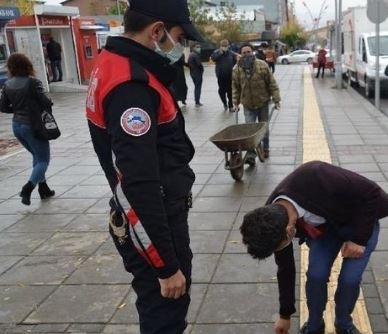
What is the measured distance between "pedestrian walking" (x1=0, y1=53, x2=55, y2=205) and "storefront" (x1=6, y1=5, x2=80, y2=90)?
13744mm

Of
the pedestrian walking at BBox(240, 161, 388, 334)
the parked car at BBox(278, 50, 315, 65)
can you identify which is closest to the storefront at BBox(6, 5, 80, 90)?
the pedestrian walking at BBox(240, 161, 388, 334)

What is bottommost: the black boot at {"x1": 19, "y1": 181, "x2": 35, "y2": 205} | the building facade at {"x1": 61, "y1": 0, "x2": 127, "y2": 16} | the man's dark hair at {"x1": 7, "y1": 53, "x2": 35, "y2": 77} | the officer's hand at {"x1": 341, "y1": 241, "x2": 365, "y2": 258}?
the black boot at {"x1": 19, "y1": 181, "x2": 35, "y2": 205}

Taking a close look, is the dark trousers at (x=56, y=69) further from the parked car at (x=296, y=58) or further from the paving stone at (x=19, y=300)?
the parked car at (x=296, y=58)

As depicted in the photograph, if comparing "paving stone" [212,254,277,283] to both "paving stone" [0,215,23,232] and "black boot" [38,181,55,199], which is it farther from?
"black boot" [38,181,55,199]

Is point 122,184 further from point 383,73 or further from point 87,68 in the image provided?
point 87,68

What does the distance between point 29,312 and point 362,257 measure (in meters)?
2.17

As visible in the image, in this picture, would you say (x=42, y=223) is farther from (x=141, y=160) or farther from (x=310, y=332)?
(x=141, y=160)

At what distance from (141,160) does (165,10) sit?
56 cm

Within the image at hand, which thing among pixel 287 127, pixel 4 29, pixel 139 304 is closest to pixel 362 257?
pixel 139 304

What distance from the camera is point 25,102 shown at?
623 centimetres

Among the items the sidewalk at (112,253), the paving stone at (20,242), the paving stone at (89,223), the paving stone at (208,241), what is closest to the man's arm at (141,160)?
the sidewalk at (112,253)

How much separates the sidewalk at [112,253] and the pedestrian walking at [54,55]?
42.1 ft

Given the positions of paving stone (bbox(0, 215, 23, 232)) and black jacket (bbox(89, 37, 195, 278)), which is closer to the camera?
black jacket (bbox(89, 37, 195, 278))

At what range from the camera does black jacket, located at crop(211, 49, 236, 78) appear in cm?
1361
